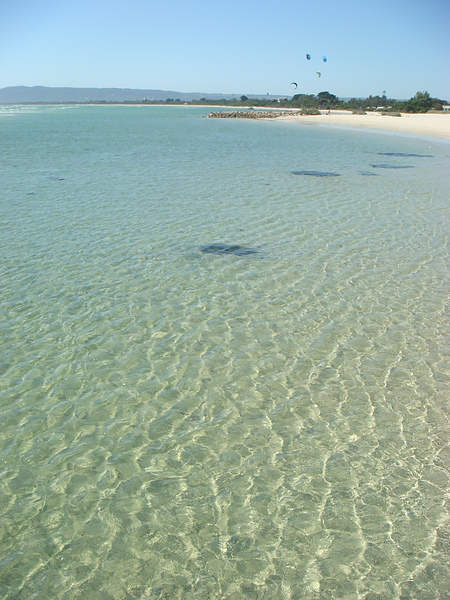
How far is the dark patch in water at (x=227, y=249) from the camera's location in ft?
41.0

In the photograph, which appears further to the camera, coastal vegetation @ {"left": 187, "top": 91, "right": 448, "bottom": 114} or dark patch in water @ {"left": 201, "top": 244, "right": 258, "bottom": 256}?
coastal vegetation @ {"left": 187, "top": 91, "right": 448, "bottom": 114}

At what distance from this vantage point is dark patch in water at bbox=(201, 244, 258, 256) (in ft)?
41.0

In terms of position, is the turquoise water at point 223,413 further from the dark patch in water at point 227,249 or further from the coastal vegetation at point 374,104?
the coastal vegetation at point 374,104

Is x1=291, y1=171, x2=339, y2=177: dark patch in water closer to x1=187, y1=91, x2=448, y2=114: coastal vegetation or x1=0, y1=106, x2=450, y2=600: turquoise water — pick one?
x1=0, y1=106, x2=450, y2=600: turquoise water

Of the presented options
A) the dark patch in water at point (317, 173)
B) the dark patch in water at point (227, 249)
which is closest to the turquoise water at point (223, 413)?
the dark patch in water at point (227, 249)

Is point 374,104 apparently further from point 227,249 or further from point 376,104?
point 227,249

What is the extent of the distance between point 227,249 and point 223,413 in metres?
6.91

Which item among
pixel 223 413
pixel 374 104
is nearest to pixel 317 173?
pixel 223 413

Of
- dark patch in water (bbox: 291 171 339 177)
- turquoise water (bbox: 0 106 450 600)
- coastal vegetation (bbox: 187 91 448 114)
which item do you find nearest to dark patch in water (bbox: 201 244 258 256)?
turquoise water (bbox: 0 106 450 600)

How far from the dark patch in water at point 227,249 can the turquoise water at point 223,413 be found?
32 centimetres

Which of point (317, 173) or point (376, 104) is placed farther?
point (376, 104)

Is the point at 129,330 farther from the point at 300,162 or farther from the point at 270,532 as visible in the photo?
the point at 300,162

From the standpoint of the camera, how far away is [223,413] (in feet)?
20.8

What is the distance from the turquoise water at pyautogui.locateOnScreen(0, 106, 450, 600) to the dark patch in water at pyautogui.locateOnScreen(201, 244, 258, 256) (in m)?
0.32
